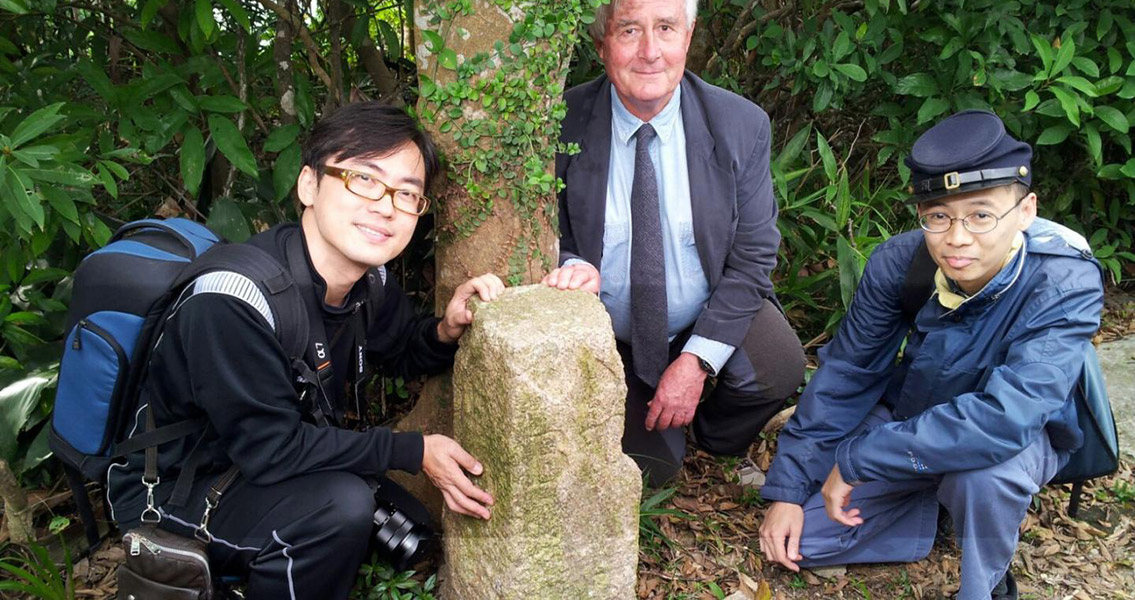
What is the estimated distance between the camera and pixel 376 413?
3.89 m

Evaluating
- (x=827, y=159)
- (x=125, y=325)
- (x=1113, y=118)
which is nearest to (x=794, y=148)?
(x=827, y=159)

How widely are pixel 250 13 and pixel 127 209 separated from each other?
0.98 metres

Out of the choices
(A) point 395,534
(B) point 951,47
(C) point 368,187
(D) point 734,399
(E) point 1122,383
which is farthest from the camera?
(E) point 1122,383

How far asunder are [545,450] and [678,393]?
0.90 meters

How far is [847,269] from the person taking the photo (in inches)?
159

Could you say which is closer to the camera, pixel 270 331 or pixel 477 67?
pixel 270 331

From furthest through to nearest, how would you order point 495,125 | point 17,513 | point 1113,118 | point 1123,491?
point 1113,118 → point 1123,491 → point 17,513 → point 495,125

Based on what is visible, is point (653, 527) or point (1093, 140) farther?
point (1093, 140)

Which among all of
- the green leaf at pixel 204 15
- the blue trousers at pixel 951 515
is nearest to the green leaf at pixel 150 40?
the green leaf at pixel 204 15

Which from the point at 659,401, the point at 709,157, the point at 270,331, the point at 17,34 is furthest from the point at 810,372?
the point at 17,34

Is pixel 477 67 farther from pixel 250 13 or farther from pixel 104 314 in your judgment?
pixel 250 13

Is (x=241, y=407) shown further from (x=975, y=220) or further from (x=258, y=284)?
(x=975, y=220)

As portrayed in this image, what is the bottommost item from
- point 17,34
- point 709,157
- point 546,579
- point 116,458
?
point 546,579

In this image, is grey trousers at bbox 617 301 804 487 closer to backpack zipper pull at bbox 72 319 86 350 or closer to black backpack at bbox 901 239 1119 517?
black backpack at bbox 901 239 1119 517
